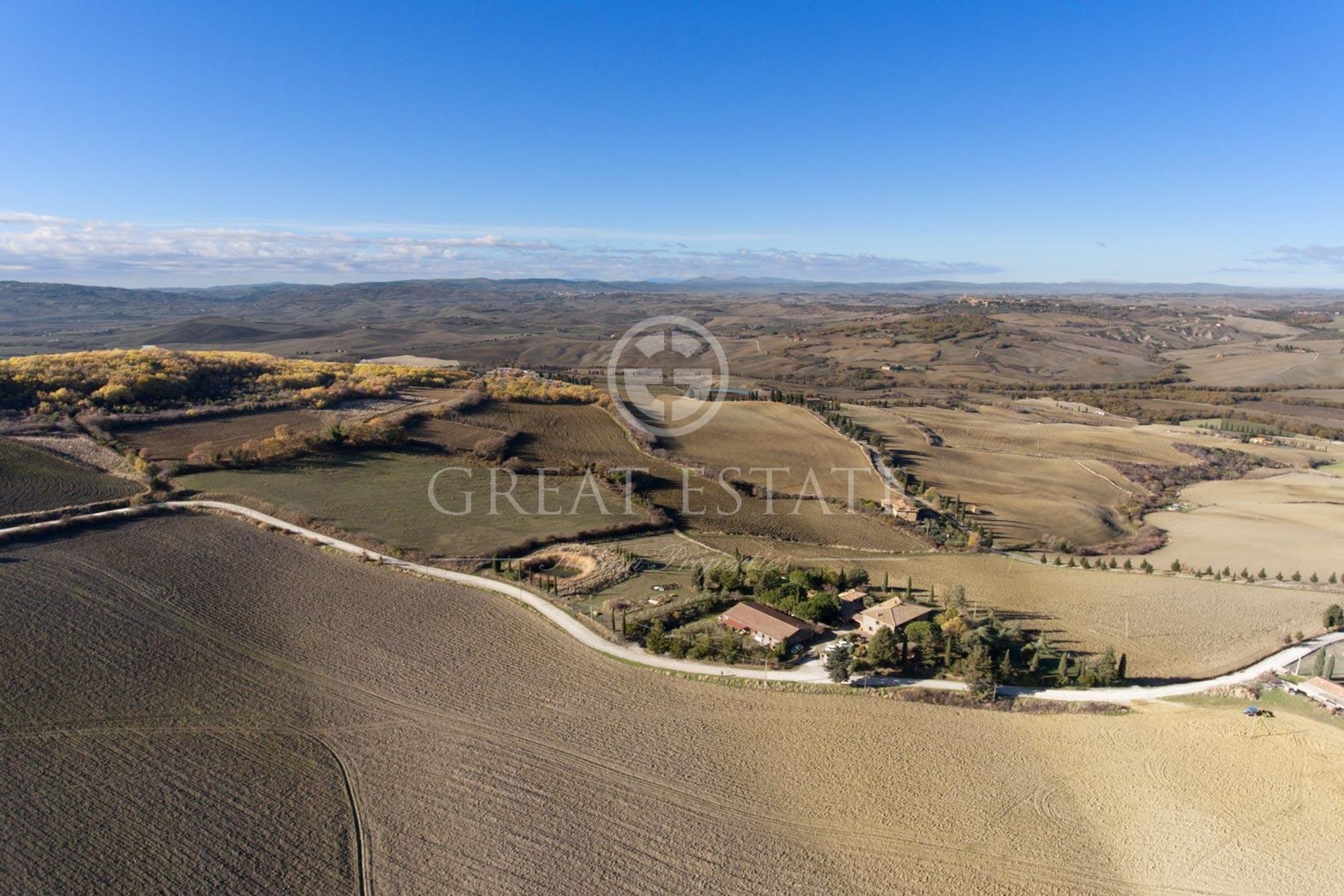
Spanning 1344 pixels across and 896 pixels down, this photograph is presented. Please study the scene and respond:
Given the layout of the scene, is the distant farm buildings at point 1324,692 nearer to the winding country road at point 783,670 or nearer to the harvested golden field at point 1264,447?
the winding country road at point 783,670

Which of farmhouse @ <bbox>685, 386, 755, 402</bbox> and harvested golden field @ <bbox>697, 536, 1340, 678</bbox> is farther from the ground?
farmhouse @ <bbox>685, 386, 755, 402</bbox>

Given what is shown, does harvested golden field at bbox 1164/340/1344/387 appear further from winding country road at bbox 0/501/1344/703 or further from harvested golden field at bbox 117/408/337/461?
harvested golden field at bbox 117/408/337/461

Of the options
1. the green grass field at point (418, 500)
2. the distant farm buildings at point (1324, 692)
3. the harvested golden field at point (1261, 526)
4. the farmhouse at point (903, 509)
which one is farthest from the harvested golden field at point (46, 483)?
the harvested golden field at point (1261, 526)

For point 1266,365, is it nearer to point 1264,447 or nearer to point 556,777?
point 1264,447

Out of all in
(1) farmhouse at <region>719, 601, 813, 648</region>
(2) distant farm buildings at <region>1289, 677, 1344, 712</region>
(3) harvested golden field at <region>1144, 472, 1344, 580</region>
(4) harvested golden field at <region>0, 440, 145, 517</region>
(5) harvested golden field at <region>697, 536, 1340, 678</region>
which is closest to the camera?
(2) distant farm buildings at <region>1289, 677, 1344, 712</region>

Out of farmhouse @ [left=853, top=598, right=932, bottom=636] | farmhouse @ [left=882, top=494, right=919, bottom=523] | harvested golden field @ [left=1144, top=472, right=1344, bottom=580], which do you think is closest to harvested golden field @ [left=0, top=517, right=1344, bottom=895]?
farmhouse @ [left=853, top=598, right=932, bottom=636]

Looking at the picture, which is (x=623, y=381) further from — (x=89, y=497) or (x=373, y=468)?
(x=89, y=497)

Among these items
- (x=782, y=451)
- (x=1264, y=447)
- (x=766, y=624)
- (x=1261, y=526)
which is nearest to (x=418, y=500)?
(x=766, y=624)

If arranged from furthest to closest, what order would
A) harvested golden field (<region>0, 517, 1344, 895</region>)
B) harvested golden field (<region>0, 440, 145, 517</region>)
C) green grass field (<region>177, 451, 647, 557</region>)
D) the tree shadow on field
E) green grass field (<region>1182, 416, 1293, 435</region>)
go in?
green grass field (<region>1182, 416, 1293, 435</region>) < the tree shadow on field < green grass field (<region>177, 451, 647, 557</region>) < harvested golden field (<region>0, 440, 145, 517</region>) < harvested golden field (<region>0, 517, 1344, 895</region>)
